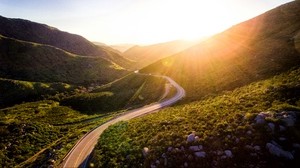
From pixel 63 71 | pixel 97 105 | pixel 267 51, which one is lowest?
pixel 97 105

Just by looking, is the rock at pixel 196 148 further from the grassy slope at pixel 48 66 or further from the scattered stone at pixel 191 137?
the grassy slope at pixel 48 66

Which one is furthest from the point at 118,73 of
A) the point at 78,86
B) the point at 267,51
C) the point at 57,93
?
the point at 267,51

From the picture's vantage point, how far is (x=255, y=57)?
52.6 m

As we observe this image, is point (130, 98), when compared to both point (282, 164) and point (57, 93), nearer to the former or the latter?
point (57, 93)

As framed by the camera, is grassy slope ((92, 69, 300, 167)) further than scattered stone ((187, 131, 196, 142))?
No

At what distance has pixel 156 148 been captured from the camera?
→ 2269cm

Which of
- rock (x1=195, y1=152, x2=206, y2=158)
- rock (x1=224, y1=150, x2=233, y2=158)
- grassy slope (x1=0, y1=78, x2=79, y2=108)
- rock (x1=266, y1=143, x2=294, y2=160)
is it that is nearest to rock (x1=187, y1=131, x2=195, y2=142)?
rock (x1=195, y1=152, x2=206, y2=158)

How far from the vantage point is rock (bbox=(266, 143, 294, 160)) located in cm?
1698

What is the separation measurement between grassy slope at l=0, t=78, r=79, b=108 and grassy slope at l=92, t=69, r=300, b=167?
76313 mm

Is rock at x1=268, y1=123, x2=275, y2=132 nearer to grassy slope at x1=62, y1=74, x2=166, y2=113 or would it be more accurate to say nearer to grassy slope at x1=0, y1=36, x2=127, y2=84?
grassy slope at x1=62, y1=74, x2=166, y2=113

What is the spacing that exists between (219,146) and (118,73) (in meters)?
125

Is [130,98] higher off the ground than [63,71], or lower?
lower

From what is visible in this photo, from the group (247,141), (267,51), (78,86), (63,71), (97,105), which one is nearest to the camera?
(247,141)

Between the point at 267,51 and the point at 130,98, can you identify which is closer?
the point at 267,51
